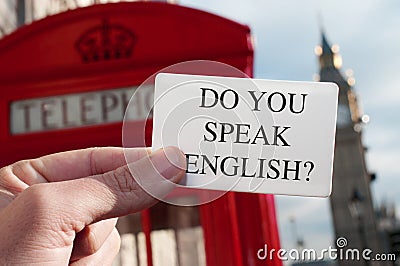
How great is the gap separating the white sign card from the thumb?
27 millimetres

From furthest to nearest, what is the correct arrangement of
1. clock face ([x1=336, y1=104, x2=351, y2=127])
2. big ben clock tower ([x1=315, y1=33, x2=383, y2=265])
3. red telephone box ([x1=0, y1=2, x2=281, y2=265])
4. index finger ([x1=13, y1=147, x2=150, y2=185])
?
clock face ([x1=336, y1=104, x2=351, y2=127]) < big ben clock tower ([x1=315, y1=33, x2=383, y2=265]) < red telephone box ([x1=0, y1=2, x2=281, y2=265]) < index finger ([x1=13, y1=147, x2=150, y2=185])

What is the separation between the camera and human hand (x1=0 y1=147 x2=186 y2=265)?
814mm

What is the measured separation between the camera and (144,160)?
892mm

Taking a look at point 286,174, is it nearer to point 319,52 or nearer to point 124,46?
point 124,46

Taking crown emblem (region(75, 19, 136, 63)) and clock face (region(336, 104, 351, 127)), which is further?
clock face (region(336, 104, 351, 127))

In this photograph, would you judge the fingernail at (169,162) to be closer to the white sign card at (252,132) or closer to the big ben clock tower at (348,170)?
the white sign card at (252,132)

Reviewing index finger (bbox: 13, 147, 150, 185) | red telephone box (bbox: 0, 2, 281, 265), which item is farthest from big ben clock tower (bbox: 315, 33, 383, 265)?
index finger (bbox: 13, 147, 150, 185)

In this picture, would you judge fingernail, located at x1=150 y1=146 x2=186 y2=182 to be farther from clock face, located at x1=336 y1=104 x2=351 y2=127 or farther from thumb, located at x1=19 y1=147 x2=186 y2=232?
clock face, located at x1=336 y1=104 x2=351 y2=127

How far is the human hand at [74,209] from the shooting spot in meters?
0.81

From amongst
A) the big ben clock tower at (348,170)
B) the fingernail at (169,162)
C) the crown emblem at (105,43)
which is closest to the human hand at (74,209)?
the fingernail at (169,162)

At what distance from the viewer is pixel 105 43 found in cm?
191

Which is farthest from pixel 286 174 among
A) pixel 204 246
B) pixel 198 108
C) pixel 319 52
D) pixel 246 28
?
pixel 319 52

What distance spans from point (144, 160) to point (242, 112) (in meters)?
0.17

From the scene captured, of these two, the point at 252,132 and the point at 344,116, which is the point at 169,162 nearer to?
the point at 252,132
